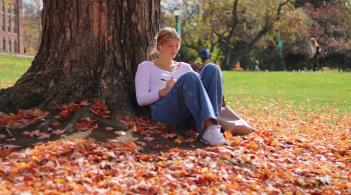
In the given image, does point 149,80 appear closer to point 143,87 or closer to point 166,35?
point 143,87

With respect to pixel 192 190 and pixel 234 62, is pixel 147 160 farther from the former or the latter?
pixel 234 62

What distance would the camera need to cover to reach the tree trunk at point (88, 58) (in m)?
6.20

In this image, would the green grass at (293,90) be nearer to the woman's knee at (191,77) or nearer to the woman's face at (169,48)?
the woman's face at (169,48)

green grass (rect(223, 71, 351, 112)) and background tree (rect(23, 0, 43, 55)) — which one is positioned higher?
background tree (rect(23, 0, 43, 55))

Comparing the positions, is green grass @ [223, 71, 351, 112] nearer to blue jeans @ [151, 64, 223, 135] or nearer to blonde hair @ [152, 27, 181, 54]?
blue jeans @ [151, 64, 223, 135]

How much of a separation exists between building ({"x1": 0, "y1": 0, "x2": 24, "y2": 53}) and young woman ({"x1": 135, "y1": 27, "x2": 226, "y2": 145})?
149ft

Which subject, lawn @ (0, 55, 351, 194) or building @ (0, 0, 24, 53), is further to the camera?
building @ (0, 0, 24, 53)

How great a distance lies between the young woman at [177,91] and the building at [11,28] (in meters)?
45.5

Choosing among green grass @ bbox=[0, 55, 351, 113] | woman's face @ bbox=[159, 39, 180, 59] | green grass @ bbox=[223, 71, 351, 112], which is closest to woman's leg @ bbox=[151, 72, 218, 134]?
woman's face @ bbox=[159, 39, 180, 59]

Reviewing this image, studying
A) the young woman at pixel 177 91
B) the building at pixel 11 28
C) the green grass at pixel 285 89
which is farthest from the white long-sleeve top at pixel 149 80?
the building at pixel 11 28

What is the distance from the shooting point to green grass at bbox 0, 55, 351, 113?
14888 millimetres

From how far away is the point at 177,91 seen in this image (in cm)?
568

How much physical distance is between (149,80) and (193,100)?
0.74 meters

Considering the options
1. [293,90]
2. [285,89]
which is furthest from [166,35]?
[285,89]
